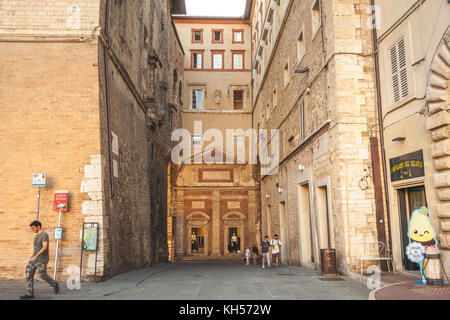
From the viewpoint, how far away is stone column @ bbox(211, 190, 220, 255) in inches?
1200

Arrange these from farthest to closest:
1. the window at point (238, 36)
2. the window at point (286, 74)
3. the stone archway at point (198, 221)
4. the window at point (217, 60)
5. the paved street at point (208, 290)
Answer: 1. the window at point (238, 36)
2. the window at point (217, 60)
3. the stone archway at point (198, 221)
4. the window at point (286, 74)
5. the paved street at point (208, 290)

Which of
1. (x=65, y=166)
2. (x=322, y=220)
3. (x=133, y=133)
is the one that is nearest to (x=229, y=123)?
(x=133, y=133)

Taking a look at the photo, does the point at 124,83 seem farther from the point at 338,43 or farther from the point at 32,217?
the point at 338,43

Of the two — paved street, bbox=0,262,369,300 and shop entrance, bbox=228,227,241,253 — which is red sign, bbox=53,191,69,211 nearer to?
paved street, bbox=0,262,369,300

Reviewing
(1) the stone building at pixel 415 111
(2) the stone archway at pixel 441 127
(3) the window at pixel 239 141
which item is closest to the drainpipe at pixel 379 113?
(1) the stone building at pixel 415 111

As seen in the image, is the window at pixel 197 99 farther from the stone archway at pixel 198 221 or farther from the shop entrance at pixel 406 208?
the shop entrance at pixel 406 208

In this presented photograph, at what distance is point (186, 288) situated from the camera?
845 cm

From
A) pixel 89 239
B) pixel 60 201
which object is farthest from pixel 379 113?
pixel 60 201

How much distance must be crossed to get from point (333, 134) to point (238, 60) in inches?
1039

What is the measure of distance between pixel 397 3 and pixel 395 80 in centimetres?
191

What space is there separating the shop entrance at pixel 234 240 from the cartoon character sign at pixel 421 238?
2375cm

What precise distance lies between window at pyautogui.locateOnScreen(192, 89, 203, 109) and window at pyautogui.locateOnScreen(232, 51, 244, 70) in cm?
411

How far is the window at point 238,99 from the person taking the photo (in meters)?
35.1

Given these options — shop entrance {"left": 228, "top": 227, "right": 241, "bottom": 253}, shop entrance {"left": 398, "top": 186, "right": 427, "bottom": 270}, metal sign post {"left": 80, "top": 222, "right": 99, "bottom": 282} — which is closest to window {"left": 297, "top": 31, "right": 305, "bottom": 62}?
shop entrance {"left": 398, "top": 186, "right": 427, "bottom": 270}
